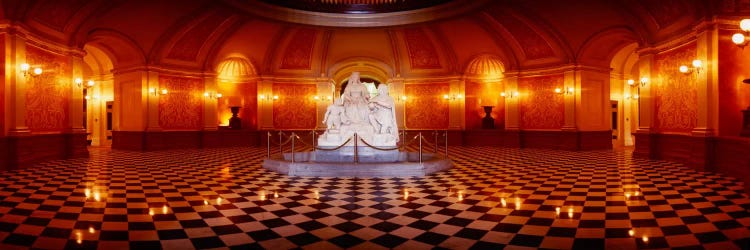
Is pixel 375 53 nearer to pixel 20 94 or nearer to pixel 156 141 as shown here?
pixel 156 141

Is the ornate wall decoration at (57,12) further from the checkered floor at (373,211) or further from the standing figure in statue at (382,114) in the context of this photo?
the standing figure in statue at (382,114)

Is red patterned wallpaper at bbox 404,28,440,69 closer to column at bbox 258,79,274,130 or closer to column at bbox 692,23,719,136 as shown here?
column at bbox 258,79,274,130

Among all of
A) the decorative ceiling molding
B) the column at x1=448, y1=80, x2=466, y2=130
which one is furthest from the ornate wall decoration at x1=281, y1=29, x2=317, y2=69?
the column at x1=448, y1=80, x2=466, y2=130

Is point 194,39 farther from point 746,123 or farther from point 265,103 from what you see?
point 746,123

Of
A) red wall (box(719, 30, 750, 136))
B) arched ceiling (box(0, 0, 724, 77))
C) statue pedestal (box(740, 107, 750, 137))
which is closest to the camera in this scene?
statue pedestal (box(740, 107, 750, 137))

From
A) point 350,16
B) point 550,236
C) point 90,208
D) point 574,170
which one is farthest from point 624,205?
point 350,16

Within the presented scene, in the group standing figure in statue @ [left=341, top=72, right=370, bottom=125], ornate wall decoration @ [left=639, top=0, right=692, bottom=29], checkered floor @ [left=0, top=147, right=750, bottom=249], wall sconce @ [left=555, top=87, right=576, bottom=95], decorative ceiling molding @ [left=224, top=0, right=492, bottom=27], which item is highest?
decorative ceiling molding @ [left=224, top=0, right=492, bottom=27]

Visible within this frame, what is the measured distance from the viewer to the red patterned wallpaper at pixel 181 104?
14031mm

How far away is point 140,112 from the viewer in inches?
533

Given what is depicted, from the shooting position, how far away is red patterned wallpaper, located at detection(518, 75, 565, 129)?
13.9 m

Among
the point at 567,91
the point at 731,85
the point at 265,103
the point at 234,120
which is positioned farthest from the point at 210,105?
the point at 731,85

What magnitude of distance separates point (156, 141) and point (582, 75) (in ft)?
47.1

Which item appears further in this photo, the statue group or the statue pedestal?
the statue group

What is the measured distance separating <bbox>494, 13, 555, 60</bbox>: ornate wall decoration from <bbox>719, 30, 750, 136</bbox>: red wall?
5.97 m
